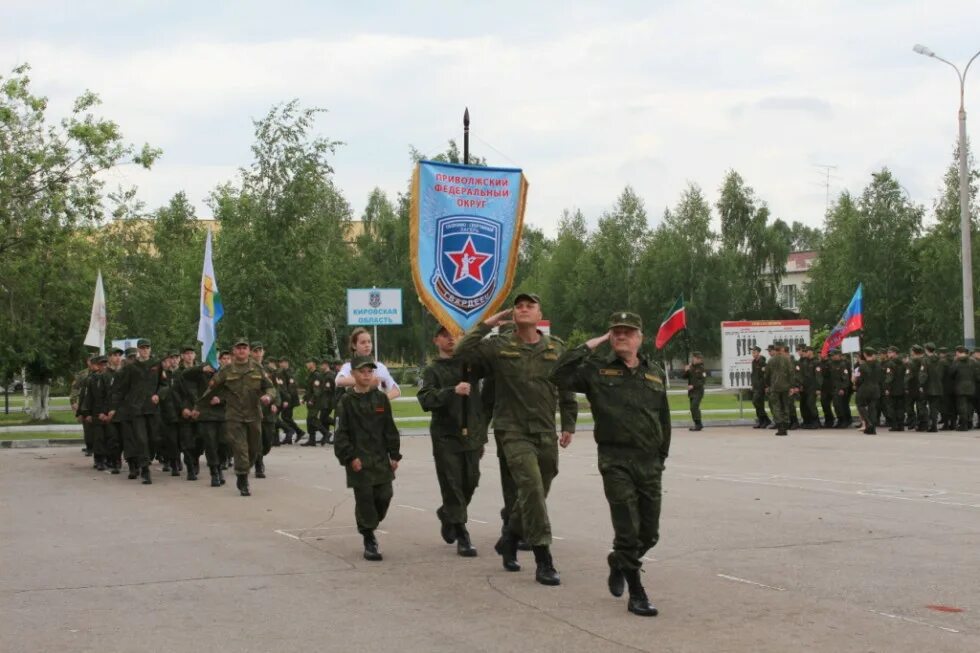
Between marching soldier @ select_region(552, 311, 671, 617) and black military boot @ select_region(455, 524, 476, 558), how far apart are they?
6.90 ft

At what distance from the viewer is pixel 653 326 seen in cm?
7088

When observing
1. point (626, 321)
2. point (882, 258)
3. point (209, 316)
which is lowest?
point (626, 321)

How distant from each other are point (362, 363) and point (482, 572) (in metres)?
2.04

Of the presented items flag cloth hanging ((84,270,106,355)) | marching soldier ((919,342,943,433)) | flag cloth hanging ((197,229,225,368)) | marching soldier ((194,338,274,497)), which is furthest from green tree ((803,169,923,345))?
marching soldier ((194,338,274,497))

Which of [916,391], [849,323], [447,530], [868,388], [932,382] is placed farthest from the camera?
[849,323]

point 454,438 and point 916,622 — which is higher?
point 454,438

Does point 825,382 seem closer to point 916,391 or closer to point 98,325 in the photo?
point 916,391

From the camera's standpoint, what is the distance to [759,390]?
29.0 m

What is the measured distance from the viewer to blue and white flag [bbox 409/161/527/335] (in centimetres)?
1050

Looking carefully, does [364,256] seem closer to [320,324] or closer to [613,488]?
[320,324]

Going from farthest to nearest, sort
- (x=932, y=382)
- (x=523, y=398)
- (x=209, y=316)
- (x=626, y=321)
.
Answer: (x=932, y=382), (x=209, y=316), (x=523, y=398), (x=626, y=321)

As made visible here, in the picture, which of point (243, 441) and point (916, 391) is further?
point (916, 391)

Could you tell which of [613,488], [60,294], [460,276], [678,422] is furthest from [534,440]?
[60,294]

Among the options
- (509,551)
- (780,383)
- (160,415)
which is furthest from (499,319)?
(780,383)
